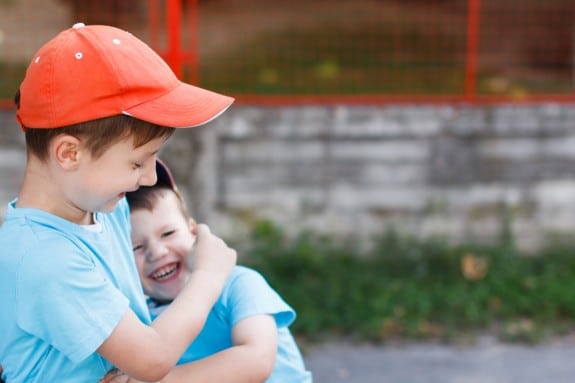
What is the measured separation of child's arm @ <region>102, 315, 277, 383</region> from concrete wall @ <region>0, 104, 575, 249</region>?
2.80 metres

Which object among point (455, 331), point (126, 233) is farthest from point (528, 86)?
point (126, 233)

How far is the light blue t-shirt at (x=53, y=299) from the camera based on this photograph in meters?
1.63

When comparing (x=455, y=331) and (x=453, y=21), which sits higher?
(x=453, y=21)

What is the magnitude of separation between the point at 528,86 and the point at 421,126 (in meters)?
1.10

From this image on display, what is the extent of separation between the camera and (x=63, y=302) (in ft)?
5.35

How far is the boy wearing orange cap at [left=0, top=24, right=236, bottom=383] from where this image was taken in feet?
5.41

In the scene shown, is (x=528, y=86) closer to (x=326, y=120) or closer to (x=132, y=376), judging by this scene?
(x=326, y=120)

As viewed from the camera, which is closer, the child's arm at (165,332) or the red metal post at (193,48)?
the child's arm at (165,332)

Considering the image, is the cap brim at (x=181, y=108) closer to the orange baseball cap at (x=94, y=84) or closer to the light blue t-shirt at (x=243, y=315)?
the orange baseball cap at (x=94, y=84)

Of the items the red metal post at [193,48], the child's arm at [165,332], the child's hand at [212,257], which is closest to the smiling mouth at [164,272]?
the child's hand at [212,257]

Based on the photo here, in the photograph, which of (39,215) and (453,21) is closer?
(39,215)

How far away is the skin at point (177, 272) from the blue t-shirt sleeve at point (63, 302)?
0.39 metres

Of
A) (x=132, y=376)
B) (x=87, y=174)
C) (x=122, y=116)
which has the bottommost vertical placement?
(x=132, y=376)

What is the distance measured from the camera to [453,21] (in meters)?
5.57
